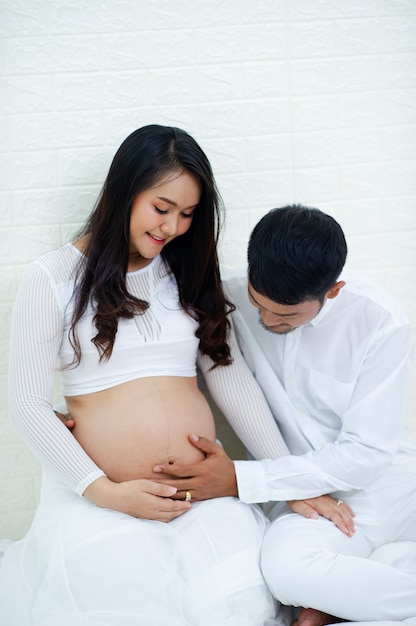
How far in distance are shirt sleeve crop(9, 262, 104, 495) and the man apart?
0.92ft

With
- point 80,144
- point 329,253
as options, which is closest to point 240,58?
point 80,144

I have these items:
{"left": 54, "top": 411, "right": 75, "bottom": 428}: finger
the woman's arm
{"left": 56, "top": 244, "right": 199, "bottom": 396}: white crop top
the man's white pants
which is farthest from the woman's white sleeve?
{"left": 54, "top": 411, "right": 75, "bottom": 428}: finger

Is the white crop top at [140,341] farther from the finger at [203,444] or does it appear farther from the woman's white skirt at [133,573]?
the woman's white skirt at [133,573]

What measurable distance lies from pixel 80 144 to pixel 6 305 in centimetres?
61

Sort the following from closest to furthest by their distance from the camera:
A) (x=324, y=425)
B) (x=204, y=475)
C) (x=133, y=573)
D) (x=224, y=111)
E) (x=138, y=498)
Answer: (x=133, y=573), (x=138, y=498), (x=204, y=475), (x=324, y=425), (x=224, y=111)

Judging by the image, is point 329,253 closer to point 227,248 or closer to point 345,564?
point 227,248

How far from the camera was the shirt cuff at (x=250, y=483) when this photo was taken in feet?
6.69

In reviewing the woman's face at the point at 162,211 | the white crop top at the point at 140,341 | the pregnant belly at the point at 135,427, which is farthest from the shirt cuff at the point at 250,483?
the woman's face at the point at 162,211

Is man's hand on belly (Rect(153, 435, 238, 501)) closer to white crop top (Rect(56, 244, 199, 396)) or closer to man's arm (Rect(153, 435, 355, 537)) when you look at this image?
man's arm (Rect(153, 435, 355, 537))

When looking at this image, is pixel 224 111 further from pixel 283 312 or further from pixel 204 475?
pixel 204 475

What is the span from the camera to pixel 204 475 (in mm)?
2010

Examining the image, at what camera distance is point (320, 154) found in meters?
2.43

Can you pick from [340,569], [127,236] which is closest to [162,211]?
[127,236]

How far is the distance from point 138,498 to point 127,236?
0.77m
